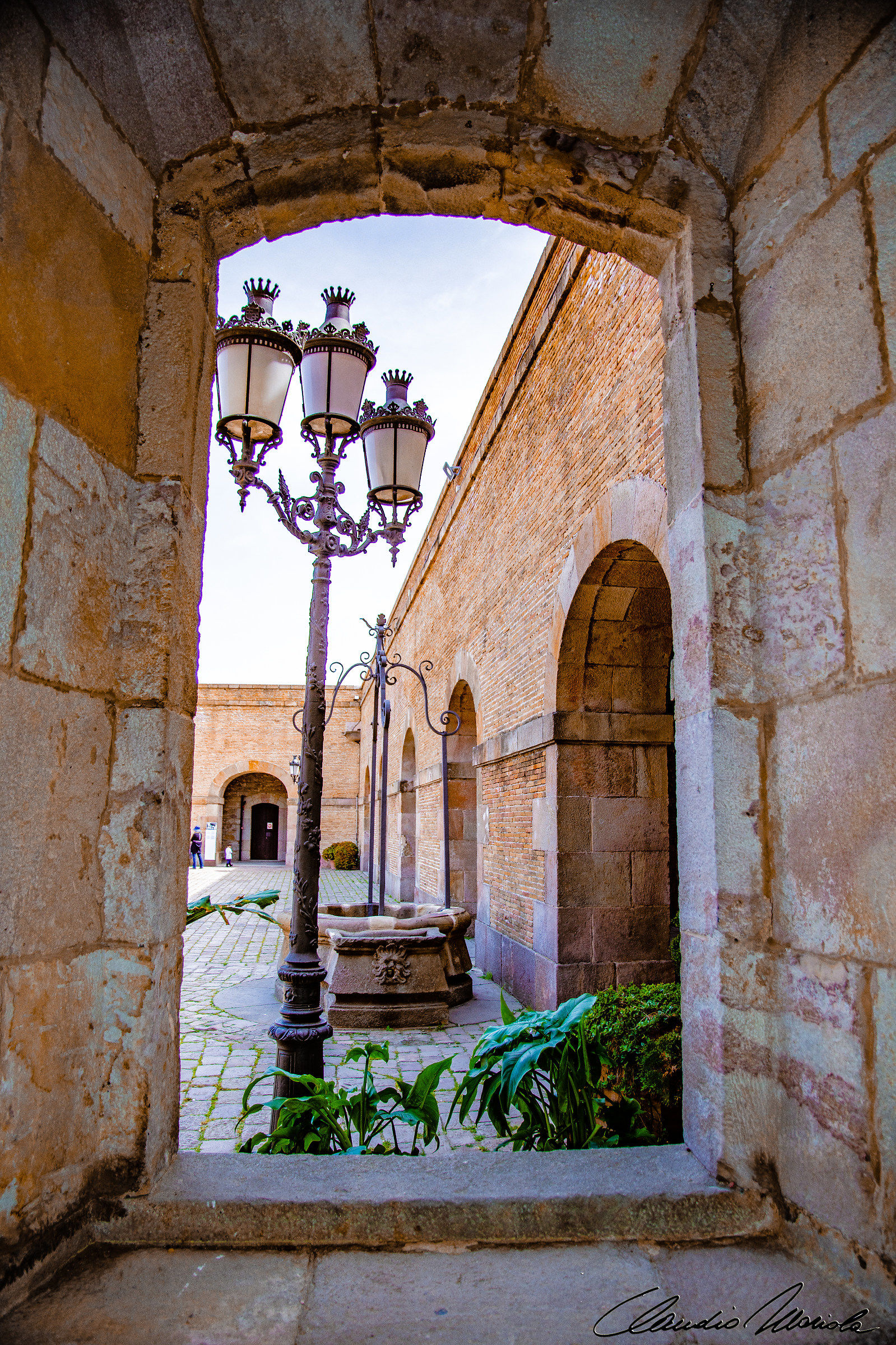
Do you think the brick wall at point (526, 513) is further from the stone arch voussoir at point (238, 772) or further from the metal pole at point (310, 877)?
the stone arch voussoir at point (238, 772)

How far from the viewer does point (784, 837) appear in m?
1.74

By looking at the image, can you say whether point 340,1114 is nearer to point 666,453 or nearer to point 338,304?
point 666,453

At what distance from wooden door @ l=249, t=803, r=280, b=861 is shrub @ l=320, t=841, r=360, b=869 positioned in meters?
7.79

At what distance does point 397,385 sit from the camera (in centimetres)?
457

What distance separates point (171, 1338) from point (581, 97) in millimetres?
2726

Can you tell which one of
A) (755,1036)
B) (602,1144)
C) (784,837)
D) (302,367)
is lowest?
(602,1144)

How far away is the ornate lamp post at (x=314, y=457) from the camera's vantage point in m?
3.71

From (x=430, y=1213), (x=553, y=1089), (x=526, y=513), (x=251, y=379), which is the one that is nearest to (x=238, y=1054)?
(x=553, y=1089)

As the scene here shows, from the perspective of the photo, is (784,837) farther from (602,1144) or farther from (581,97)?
(581,97)

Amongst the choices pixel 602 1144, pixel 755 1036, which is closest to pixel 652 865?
Answer: pixel 602 1144

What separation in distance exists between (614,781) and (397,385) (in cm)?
325

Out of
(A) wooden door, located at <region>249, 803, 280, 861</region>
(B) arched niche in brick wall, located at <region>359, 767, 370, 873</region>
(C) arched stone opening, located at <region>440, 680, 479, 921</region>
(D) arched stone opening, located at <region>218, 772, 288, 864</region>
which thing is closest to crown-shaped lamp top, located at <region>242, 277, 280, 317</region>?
(C) arched stone opening, located at <region>440, 680, 479, 921</region>

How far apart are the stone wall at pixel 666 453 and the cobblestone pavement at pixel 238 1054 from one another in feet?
3.08

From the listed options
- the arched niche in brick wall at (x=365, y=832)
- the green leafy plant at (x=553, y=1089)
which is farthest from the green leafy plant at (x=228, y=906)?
the arched niche in brick wall at (x=365, y=832)
